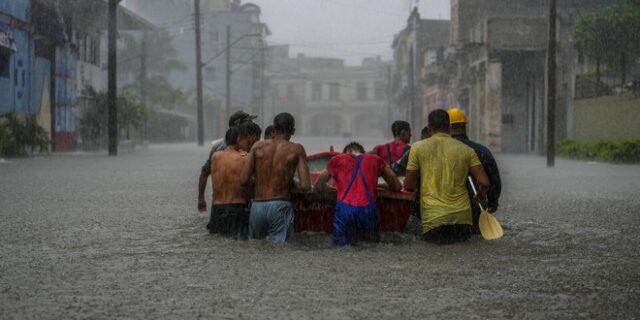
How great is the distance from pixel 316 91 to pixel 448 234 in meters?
105

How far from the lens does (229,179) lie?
8.54 m

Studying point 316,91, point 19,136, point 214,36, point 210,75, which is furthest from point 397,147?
point 316,91

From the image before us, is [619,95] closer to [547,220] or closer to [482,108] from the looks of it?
[482,108]

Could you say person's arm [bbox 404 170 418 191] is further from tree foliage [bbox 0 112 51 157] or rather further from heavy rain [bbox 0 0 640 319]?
tree foliage [bbox 0 112 51 157]

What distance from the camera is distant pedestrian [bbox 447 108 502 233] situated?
858 cm

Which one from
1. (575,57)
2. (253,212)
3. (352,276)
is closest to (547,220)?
(253,212)

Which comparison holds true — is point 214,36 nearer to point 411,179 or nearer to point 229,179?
point 229,179

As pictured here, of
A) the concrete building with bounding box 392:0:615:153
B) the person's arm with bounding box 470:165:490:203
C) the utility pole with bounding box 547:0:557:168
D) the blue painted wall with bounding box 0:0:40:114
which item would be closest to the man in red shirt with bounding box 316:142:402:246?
the person's arm with bounding box 470:165:490:203

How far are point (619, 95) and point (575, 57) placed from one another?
7250 millimetres

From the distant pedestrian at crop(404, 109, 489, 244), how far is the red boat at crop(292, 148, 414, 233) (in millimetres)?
283

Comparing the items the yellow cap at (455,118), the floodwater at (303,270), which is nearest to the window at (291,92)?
the floodwater at (303,270)

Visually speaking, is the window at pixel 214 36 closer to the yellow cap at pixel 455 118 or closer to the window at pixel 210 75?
the window at pixel 210 75

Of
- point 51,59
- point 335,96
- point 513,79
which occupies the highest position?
point 335,96

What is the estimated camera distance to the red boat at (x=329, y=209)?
8.47 metres
